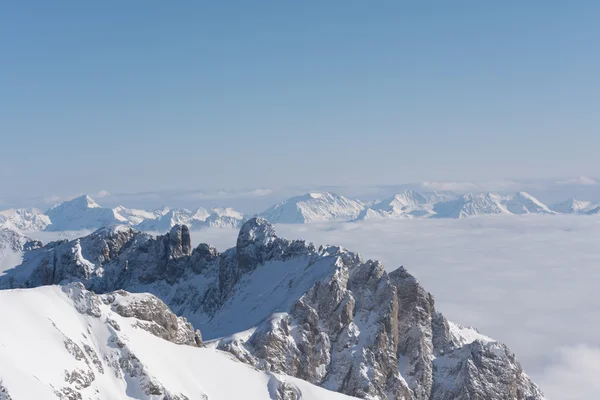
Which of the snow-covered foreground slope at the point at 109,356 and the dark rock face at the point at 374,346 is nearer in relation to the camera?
the snow-covered foreground slope at the point at 109,356

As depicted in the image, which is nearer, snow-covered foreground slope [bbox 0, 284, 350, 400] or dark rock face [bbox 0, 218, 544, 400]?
snow-covered foreground slope [bbox 0, 284, 350, 400]

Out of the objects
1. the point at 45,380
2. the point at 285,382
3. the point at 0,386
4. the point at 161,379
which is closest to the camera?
the point at 0,386

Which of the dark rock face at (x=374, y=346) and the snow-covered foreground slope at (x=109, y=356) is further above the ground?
the snow-covered foreground slope at (x=109, y=356)

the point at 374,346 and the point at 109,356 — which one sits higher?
the point at 109,356

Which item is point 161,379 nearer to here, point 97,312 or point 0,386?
point 97,312

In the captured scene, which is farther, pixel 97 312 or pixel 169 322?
pixel 169 322

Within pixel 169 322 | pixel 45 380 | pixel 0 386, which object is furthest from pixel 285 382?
pixel 0 386

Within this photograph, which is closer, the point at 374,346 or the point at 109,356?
the point at 109,356

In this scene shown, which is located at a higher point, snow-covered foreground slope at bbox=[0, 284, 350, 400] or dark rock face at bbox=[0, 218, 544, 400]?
snow-covered foreground slope at bbox=[0, 284, 350, 400]
